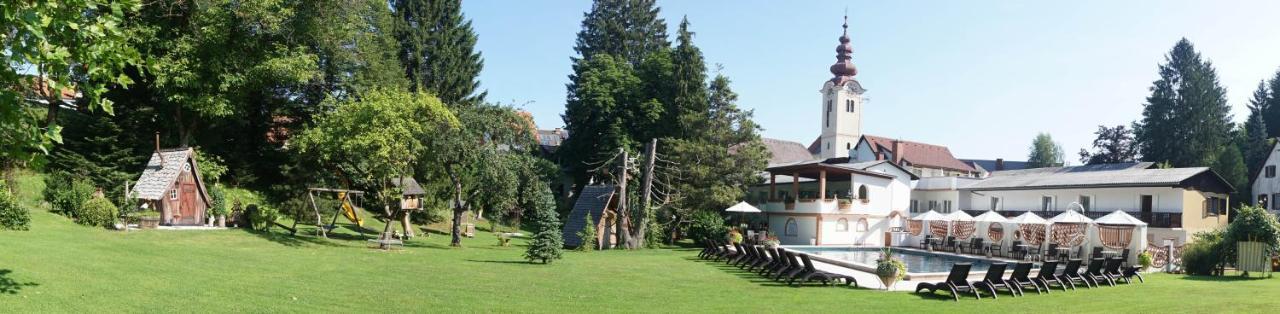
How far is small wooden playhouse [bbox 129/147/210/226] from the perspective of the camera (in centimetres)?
2647

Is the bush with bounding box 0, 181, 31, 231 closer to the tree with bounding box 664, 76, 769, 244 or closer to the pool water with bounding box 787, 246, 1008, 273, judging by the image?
the pool water with bounding box 787, 246, 1008, 273

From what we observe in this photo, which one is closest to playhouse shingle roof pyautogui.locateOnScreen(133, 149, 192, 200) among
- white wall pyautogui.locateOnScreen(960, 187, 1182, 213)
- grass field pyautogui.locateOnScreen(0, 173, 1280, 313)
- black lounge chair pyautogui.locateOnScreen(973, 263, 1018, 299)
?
grass field pyautogui.locateOnScreen(0, 173, 1280, 313)

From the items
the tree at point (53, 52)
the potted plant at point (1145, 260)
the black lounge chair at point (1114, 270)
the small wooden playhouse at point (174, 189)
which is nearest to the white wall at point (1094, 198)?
the potted plant at point (1145, 260)

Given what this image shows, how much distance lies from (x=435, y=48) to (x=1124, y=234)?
36411mm

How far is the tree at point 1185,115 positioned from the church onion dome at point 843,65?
80.1 feet

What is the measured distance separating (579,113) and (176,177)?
25.1m

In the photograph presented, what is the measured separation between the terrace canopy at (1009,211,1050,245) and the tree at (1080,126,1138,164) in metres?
43.0

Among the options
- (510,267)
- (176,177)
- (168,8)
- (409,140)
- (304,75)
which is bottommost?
(510,267)

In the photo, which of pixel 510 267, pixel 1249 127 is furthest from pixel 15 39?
pixel 1249 127

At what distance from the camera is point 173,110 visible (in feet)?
111

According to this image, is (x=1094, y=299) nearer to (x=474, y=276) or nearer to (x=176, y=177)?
(x=474, y=276)

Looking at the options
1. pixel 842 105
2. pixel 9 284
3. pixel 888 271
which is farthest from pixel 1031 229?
pixel 842 105

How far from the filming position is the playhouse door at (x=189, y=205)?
27.3 meters

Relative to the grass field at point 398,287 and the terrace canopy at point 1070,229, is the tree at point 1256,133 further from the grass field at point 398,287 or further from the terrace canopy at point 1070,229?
the grass field at point 398,287
